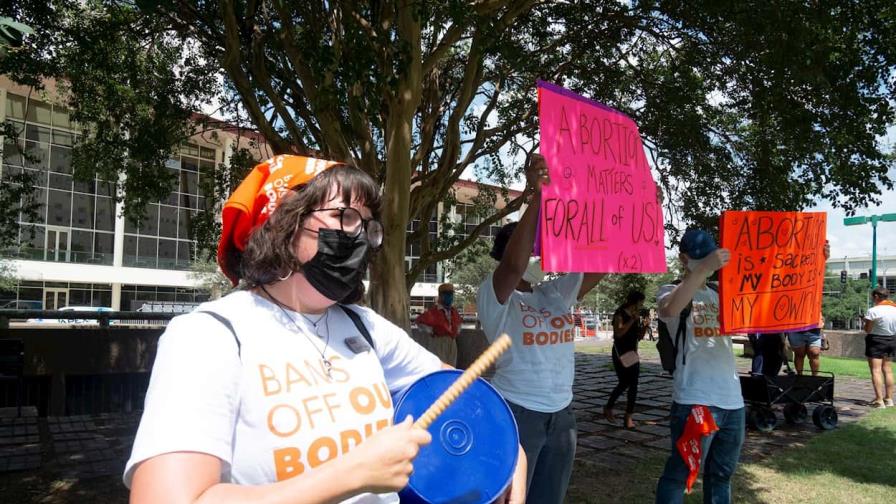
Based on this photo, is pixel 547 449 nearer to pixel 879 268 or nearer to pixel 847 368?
pixel 847 368

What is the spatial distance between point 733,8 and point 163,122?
7621mm

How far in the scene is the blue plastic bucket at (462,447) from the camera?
1.48 meters

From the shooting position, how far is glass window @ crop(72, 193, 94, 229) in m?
34.5

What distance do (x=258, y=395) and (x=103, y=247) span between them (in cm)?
3990

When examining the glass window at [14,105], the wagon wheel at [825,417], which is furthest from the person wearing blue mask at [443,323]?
the glass window at [14,105]

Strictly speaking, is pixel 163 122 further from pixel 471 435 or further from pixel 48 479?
pixel 471 435

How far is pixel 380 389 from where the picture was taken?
4.97ft

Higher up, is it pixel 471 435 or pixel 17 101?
pixel 17 101

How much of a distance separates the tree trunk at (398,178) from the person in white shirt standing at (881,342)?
23.8ft

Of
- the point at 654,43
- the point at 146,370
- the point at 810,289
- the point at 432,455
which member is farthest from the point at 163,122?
the point at 432,455

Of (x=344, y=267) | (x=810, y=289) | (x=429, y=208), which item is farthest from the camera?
(x=429, y=208)

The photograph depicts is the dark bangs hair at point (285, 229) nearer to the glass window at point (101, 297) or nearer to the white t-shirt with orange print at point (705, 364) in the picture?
the white t-shirt with orange print at point (705, 364)

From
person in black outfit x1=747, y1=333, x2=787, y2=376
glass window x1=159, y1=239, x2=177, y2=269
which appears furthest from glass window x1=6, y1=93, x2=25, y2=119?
person in black outfit x1=747, y1=333, x2=787, y2=376

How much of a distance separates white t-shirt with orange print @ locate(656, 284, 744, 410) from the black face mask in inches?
102
